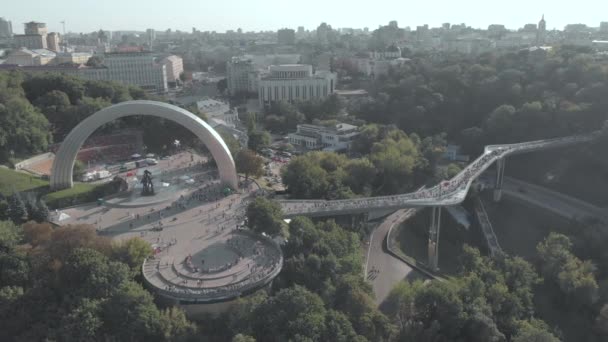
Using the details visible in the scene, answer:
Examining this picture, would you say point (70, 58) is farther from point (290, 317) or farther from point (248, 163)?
point (290, 317)

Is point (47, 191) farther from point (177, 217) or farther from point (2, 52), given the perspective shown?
point (2, 52)

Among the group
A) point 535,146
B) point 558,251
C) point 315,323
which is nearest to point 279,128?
point 535,146

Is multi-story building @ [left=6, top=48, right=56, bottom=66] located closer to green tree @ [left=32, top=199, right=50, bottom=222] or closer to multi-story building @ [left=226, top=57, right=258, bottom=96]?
multi-story building @ [left=226, top=57, right=258, bottom=96]

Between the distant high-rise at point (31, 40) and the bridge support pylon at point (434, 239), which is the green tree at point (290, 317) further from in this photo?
the distant high-rise at point (31, 40)

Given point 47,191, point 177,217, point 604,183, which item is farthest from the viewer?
point 604,183

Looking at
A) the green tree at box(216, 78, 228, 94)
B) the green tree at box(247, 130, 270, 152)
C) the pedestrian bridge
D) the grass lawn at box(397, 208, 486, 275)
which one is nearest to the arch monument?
the pedestrian bridge
